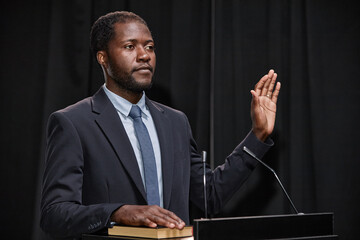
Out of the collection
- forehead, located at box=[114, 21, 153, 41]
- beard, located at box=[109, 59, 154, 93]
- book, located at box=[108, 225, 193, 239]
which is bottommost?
book, located at box=[108, 225, 193, 239]

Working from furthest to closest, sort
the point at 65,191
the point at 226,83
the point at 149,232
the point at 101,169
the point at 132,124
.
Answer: the point at 226,83
the point at 132,124
the point at 101,169
the point at 65,191
the point at 149,232

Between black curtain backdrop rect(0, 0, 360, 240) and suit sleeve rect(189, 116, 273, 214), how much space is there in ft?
1.79

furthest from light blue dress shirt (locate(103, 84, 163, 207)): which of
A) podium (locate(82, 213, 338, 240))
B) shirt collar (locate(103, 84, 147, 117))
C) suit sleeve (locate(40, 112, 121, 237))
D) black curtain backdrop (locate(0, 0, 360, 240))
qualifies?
black curtain backdrop (locate(0, 0, 360, 240))

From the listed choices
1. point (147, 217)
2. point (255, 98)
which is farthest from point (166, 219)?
point (255, 98)

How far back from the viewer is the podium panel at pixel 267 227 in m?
1.22

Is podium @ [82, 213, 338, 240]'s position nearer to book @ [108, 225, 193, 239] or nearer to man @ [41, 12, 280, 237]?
book @ [108, 225, 193, 239]

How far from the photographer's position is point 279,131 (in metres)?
2.89

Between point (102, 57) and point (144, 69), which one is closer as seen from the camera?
point (144, 69)

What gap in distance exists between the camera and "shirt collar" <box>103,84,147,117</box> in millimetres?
2131

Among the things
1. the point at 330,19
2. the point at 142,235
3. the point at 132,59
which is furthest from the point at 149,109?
the point at 330,19

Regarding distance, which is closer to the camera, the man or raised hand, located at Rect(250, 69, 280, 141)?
the man

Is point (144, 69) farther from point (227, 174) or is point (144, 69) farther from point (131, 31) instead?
point (227, 174)

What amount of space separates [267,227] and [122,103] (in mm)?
1019

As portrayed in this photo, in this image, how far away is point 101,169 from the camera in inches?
75.4
